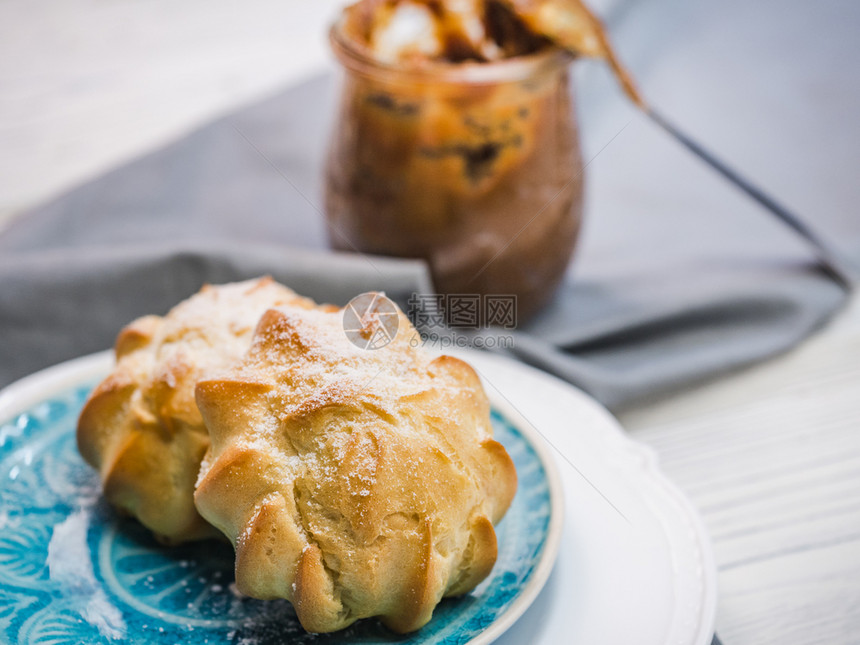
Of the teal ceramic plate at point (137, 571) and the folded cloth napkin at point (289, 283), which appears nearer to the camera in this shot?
the teal ceramic plate at point (137, 571)

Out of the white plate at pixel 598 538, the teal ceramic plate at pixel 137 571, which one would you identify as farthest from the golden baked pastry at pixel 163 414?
the white plate at pixel 598 538

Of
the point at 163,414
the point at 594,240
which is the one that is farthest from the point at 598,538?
the point at 594,240

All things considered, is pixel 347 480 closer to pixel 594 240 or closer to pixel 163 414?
pixel 163 414

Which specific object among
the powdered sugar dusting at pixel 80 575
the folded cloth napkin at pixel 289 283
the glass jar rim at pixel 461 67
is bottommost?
the folded cloth napkin at pixel 289 283

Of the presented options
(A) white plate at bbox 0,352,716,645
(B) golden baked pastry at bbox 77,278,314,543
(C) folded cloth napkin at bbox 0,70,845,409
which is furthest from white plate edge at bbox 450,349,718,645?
(B) golden baked pastry at bbox 77,278,314,543

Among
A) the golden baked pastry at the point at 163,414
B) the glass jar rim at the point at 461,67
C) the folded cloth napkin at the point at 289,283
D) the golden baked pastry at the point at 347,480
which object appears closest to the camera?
the golden baked pastry at the point at 347,480

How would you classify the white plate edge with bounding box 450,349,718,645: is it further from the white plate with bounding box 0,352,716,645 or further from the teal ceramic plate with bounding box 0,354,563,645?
the teal ceramic plate with bounding box 0,354,563,645

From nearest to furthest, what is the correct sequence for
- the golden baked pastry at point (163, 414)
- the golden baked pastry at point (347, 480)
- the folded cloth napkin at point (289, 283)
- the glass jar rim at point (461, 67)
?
the golden baked pastry at point (347, 480) → the golden baked pastry at point (163, 414) → the glass jar rim at point (461, 67) → the folded cloth napkin at point (289, 283)

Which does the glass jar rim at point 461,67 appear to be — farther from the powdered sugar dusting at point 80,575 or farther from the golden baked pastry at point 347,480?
the powdered sugar dusting at point 80,575
